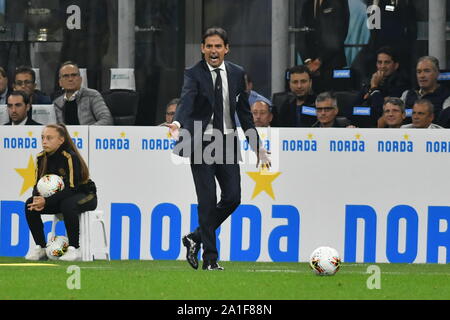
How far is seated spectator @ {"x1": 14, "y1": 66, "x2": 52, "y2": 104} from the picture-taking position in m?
16.9

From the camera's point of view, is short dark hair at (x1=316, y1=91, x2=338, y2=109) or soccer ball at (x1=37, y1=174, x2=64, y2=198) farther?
short dark hair at (x1=316, y1=91, x2=338, y2=109)

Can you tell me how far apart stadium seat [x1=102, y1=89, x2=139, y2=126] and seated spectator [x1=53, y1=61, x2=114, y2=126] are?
0.35 meters

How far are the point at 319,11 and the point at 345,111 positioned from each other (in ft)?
5.56

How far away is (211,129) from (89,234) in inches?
120

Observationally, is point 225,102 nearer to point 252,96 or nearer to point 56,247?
point 56,247

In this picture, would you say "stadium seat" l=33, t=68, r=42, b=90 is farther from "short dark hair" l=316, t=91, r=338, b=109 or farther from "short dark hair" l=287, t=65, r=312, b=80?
"short dark hair" l=316, t=91, r=338, b=109

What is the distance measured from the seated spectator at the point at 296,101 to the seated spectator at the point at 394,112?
1.04 meters

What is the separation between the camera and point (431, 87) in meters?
15.6

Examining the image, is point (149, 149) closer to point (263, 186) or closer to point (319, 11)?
point (263, 186)

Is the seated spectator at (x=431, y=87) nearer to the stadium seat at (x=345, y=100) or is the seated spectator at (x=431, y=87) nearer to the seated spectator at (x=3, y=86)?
the stadium seat at (x=345, y=100)

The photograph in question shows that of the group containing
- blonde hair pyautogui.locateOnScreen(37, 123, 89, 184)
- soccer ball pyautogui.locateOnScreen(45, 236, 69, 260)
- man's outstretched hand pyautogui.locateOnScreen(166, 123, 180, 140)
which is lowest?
soccer ball pyautogui.locateOnScreen(45, 236, 69, 260)

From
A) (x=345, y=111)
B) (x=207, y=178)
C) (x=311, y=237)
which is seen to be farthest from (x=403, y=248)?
(x=207, y=178)

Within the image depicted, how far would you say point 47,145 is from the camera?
1478cm

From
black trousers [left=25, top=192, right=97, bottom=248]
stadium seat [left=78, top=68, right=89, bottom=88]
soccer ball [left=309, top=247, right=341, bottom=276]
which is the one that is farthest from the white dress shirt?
stadium seat [left=78, top=68, right=89, bottom=88]
